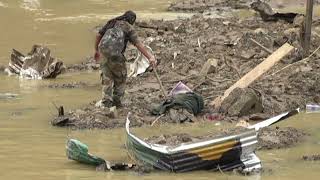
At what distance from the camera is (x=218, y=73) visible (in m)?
13.2

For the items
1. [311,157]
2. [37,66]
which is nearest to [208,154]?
[311,157]

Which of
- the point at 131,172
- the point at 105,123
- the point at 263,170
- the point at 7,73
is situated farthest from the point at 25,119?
the point at 7,73

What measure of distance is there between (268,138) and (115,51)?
3.01 m

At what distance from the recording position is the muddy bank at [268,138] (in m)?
8.40

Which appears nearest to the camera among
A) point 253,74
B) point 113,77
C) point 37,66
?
point 113,77

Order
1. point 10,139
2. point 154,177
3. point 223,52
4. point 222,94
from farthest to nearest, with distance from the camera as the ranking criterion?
point 223,52 → point 222,94 → point 10,139 → point 154,177

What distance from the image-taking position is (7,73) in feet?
52.1

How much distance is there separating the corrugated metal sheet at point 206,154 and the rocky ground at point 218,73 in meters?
2.56

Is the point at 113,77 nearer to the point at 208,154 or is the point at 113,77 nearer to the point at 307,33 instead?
the point at 208,154

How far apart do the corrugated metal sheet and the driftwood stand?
8122mm

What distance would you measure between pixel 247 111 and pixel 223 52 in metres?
4.94

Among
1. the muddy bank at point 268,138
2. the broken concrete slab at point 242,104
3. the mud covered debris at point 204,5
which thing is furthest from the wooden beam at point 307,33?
the mud covered debris at point 204,5

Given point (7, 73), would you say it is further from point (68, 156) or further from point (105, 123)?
point (68, 156)

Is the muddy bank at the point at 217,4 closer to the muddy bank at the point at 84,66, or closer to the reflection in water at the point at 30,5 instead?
the reflection in water at the point at 30,5
